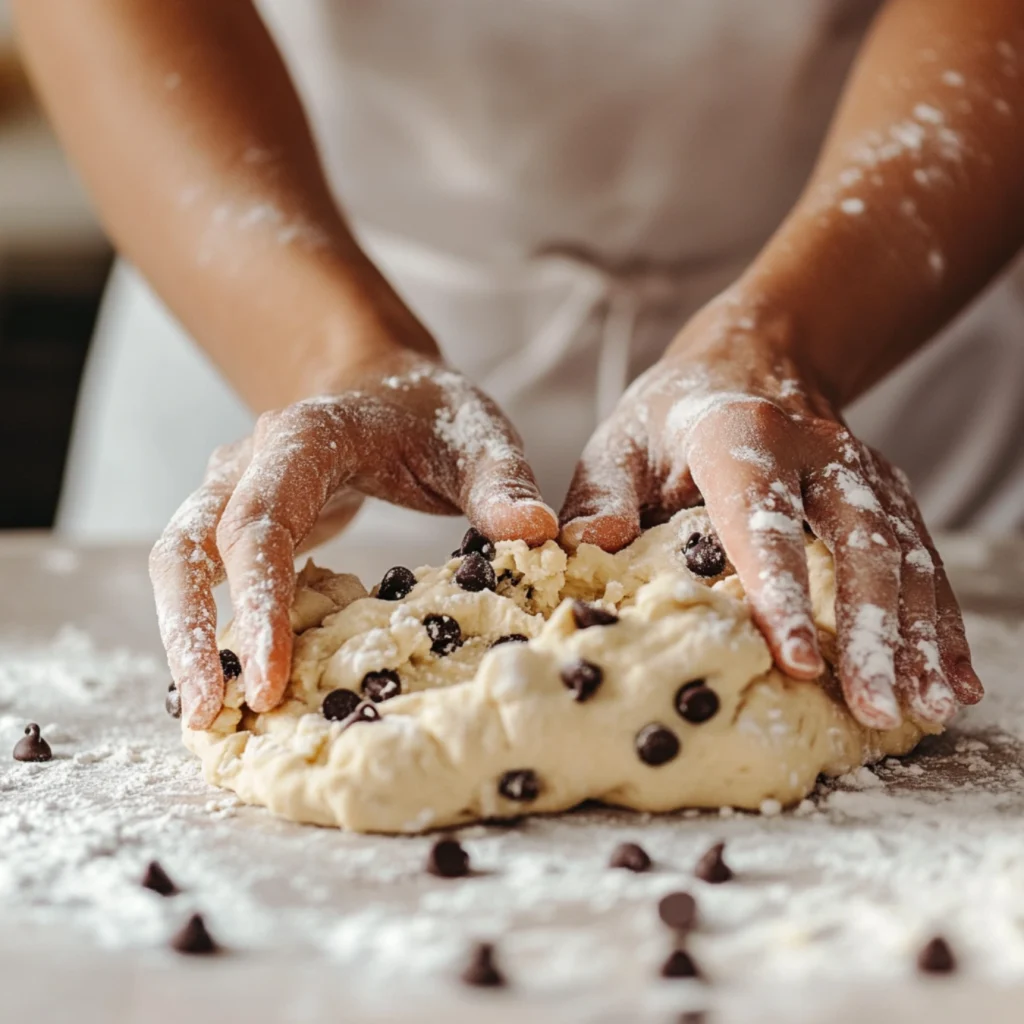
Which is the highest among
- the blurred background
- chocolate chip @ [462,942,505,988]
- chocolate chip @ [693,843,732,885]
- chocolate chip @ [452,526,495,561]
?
the blurred background

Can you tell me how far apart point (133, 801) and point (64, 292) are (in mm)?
5201

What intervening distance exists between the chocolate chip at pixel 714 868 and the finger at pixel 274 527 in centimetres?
53

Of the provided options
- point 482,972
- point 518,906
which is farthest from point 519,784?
point 482,972

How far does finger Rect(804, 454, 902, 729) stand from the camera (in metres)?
1.46

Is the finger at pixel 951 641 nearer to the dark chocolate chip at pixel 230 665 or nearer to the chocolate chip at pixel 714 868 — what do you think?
the chocolate chip at pixel 714 868

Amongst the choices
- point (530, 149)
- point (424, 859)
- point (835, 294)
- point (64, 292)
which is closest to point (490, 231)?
point (530, 149)

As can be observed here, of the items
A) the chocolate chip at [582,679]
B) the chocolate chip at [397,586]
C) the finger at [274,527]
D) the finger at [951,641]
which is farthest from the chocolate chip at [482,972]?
the finger at [951,641]

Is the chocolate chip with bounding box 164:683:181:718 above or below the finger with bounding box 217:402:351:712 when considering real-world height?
below

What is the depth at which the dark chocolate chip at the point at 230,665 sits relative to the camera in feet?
5.17

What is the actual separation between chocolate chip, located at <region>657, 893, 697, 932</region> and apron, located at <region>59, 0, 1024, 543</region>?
5.51 feet

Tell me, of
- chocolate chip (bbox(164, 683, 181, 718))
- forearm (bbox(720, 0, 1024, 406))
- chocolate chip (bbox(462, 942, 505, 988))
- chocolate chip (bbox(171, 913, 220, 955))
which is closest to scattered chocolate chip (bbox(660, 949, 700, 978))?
chocolate chip (bbox(462, 942, 505, 988))

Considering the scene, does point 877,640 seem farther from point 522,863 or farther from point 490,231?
point 490,231

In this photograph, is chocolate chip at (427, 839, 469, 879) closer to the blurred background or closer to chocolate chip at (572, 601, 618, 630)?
chocolate chip at (572, 601, 618, 630)

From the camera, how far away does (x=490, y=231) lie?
107 inches
